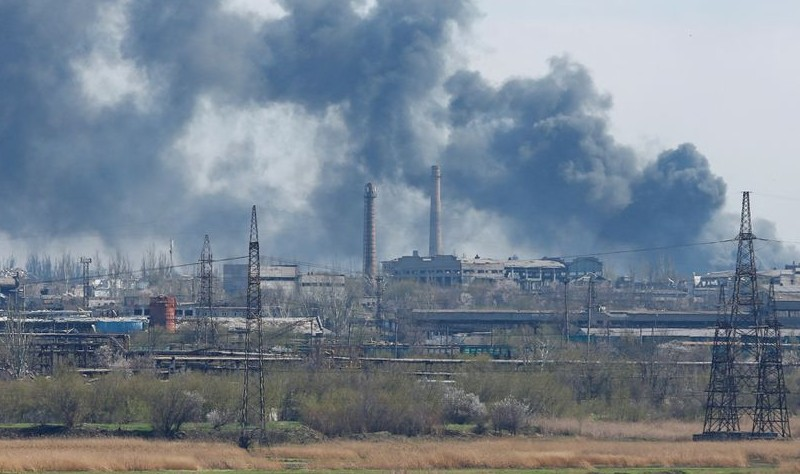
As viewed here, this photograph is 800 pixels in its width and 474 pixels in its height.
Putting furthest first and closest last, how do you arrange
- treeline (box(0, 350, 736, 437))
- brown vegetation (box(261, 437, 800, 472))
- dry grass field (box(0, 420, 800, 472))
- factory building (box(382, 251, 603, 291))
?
factory building (box(382, 251, 603, 291)) → treeline (box(0, 350, 736, 437)) → brown vegetation (box(261, 437, 800, 472)) → dry grass field (box(0, 420, 800, 472))

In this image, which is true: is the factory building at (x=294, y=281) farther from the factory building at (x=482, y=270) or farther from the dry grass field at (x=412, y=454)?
the dry grass field at (x=412, y=454)

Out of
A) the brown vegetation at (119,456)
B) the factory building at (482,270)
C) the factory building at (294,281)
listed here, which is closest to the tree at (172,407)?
the brown vegetation at (119,456)

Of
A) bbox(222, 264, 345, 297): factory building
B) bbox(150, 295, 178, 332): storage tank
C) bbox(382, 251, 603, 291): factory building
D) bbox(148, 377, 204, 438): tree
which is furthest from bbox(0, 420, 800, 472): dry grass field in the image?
bbox(382, 251, 603, 291): factory building

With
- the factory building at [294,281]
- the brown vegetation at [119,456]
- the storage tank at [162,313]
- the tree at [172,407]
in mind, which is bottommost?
the brown vegetation at [119,456]

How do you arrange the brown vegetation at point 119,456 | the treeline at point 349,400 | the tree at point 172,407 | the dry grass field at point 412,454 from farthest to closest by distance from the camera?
the treeline at point 349,400 → the tree at point 172,407 → the dry grass field at point 412,454 → the brown vegetation at point 119,456

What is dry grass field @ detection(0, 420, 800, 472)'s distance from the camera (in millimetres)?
25969

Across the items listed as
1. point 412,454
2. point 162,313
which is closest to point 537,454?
point 412,454

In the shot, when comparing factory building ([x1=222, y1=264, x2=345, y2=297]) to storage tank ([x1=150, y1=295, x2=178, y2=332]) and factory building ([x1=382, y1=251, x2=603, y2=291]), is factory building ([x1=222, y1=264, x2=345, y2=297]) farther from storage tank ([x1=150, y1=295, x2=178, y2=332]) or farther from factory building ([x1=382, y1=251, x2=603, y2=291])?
storage tank ([x1=150, y1=295, x2=178, y2=332])

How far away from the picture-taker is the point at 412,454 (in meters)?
28.0

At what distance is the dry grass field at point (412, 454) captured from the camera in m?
26.0

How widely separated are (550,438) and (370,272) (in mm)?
53775

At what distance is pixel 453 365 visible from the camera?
43.2m

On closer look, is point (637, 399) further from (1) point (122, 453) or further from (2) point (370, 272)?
(2) point (370, 272)

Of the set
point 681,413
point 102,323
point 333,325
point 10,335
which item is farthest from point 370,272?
point 681,413
